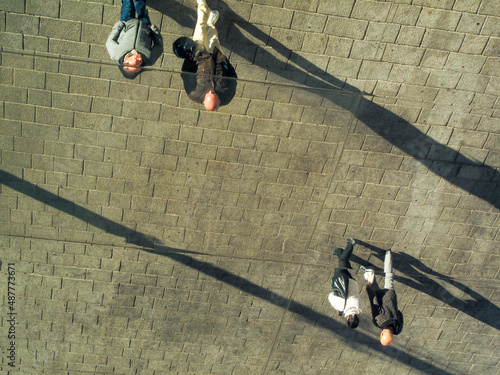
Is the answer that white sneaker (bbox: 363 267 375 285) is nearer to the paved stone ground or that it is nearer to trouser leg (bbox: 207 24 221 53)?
the paved stone ground

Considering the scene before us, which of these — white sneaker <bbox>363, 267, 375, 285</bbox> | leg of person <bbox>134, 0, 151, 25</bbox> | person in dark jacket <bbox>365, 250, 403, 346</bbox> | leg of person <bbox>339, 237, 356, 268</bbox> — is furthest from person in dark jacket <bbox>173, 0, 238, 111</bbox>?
person in dark jacket <bbox>365, 250, 403, 346</bbox>

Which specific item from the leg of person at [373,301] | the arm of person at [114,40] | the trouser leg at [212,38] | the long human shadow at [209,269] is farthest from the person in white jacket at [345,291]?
the arm of person at [114,40]

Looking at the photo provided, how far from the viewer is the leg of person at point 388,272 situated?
17.4 feet

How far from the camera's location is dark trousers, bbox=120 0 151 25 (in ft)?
14.2

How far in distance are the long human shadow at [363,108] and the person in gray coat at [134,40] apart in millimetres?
341

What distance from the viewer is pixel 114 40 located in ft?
14.0

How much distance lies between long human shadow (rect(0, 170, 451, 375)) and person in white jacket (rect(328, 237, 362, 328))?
71cm

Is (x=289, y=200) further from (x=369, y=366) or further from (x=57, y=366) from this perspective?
(x=57, y=366)

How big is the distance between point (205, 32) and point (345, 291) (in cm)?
361

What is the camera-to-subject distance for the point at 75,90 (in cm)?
438

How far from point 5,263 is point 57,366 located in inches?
72.7

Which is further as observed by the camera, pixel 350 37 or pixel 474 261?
pixel 474 261

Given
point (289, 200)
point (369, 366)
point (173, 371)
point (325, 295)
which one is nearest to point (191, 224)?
point (289, 200)

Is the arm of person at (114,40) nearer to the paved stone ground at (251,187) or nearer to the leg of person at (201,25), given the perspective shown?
the paved stone ground at (251,187)
